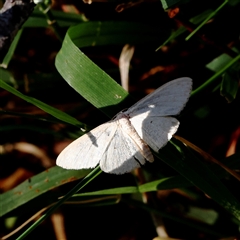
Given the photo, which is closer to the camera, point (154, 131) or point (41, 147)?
point (154, 131)

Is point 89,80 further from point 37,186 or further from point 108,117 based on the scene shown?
point 37,186

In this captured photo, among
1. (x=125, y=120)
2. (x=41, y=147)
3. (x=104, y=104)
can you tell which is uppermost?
(x=41, y=147)

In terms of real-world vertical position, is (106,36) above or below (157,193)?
above

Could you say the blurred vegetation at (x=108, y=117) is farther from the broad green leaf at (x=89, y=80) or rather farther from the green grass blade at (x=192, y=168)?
the green grass blade at (x=192, y=168)

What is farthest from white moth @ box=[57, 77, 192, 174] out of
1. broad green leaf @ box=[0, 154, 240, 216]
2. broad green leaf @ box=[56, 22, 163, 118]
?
broad green leaf @ box=[0, 154, 240, 216]

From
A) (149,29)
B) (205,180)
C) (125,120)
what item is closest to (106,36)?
(149,29)

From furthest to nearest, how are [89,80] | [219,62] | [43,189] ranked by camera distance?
[219,62] < [43,189] < [89,80]

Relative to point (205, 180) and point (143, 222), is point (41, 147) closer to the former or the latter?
point (143, 222)

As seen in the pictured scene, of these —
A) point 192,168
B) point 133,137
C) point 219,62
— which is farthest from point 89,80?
point 219,62
